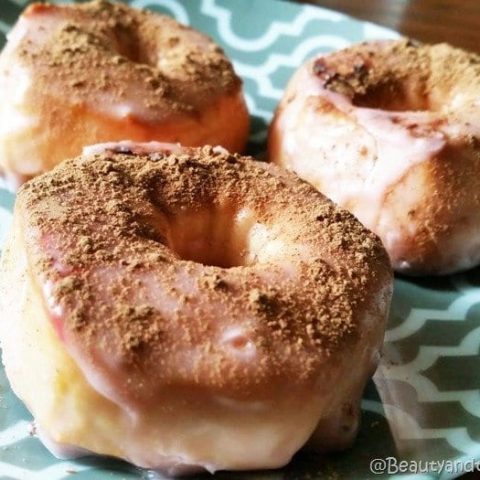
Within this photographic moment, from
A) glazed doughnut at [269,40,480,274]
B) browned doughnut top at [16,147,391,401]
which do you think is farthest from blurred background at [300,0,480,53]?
browned doughnut top at [16,147,391,401]

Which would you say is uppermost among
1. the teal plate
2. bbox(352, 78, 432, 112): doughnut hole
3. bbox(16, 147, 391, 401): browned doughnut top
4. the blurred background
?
bbox(352, 78, 432, 112): doughnut hole

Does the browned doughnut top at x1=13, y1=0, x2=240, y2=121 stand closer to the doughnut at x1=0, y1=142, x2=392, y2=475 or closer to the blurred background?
the doughnut at x1=0, y1=142, x2=392, y2=475

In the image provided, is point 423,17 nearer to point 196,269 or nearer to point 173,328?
point 196,269

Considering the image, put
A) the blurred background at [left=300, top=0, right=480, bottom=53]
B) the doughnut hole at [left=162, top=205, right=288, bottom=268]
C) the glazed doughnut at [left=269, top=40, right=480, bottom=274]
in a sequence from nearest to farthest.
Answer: the doughnut hole at [left=162, top=205, right=288, bottom=268] < the glazed doughnut at [left=269, top=40, right=480, bottom=274] < the blurred background at [left=300, top=0, right=480, bottom=53]

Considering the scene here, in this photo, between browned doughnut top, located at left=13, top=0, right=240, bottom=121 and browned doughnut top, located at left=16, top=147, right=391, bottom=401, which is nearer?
browned doughnut top, located at left=16, top=147, right=391, bottom=401

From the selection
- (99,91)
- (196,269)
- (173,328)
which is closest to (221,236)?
(196,269)

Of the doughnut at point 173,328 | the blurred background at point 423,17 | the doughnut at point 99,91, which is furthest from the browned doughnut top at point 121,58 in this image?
the blurred background at point 423,17

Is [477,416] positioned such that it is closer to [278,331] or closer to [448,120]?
[278,331]

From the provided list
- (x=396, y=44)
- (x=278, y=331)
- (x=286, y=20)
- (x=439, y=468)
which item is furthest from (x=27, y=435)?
(x=286, y=20)
